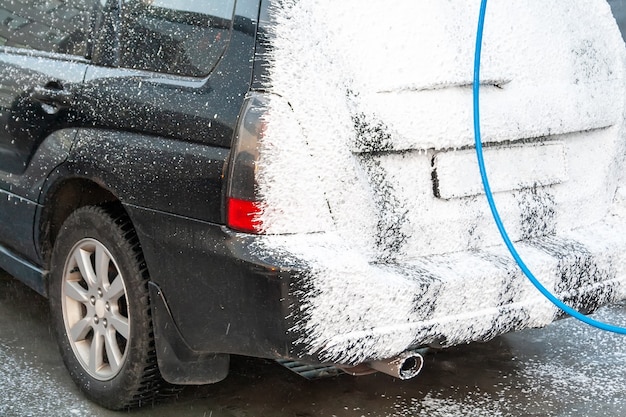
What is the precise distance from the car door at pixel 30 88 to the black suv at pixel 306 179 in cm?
1

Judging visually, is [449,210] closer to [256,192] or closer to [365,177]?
[365,177]

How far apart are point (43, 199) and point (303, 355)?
1.38 m

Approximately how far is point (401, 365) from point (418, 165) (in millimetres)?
610

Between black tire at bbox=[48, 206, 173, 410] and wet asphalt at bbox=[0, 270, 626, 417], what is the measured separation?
0.44 ft

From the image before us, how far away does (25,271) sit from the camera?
3.81 meters

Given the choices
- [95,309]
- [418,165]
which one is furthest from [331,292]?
[95,309]

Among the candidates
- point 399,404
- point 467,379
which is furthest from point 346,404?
point 467,379

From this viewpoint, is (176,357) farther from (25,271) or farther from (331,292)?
(25,271)

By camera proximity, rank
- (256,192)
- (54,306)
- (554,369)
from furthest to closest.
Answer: (554,369), (54,306), (256,192)

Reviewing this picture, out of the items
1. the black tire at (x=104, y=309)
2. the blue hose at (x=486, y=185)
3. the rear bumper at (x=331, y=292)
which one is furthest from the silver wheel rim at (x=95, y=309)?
the blue hose at (x=486, y=185)

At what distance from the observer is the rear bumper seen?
8.70 ft

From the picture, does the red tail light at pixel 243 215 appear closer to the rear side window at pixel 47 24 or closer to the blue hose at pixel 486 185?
the blue hose at pixel 486 185

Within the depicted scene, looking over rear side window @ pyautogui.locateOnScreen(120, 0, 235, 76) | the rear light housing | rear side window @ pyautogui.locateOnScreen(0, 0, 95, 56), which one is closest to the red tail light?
the rear light housing

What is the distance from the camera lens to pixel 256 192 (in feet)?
8.76
